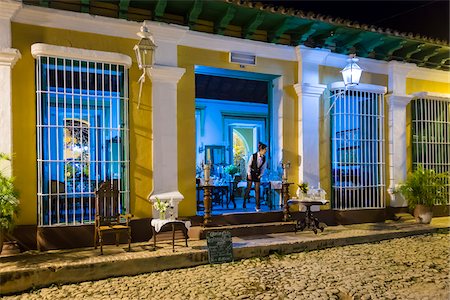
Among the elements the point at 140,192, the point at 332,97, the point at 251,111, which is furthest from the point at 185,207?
the point at 251,111

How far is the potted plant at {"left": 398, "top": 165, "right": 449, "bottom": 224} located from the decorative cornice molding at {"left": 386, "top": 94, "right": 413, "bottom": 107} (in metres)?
1.86

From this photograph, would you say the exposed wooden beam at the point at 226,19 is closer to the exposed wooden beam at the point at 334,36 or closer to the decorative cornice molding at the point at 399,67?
the exposed wooden beam at the point at 334,36

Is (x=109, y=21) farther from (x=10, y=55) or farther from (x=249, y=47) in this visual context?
(x=249, y=47)

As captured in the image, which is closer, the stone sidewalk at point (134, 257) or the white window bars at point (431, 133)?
the stone sidewalk at point (134, 257)

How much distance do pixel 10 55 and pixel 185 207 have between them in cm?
424

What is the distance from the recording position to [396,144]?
10.7 meters

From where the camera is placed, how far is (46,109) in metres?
7.06

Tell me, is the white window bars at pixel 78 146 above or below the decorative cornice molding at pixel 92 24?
below

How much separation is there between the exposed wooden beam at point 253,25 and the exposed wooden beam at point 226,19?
1.64 ft

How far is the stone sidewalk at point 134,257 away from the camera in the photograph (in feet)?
18.3

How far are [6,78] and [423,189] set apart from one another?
9592 mm

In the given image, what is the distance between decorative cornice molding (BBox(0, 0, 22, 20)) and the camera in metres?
6.50

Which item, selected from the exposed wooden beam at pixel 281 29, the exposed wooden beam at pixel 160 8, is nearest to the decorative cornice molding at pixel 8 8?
the exposed wooden beam at pixel 160 8

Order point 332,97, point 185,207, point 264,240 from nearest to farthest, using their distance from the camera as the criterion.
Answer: point 264,240 < point 185,207 < point 332,97
